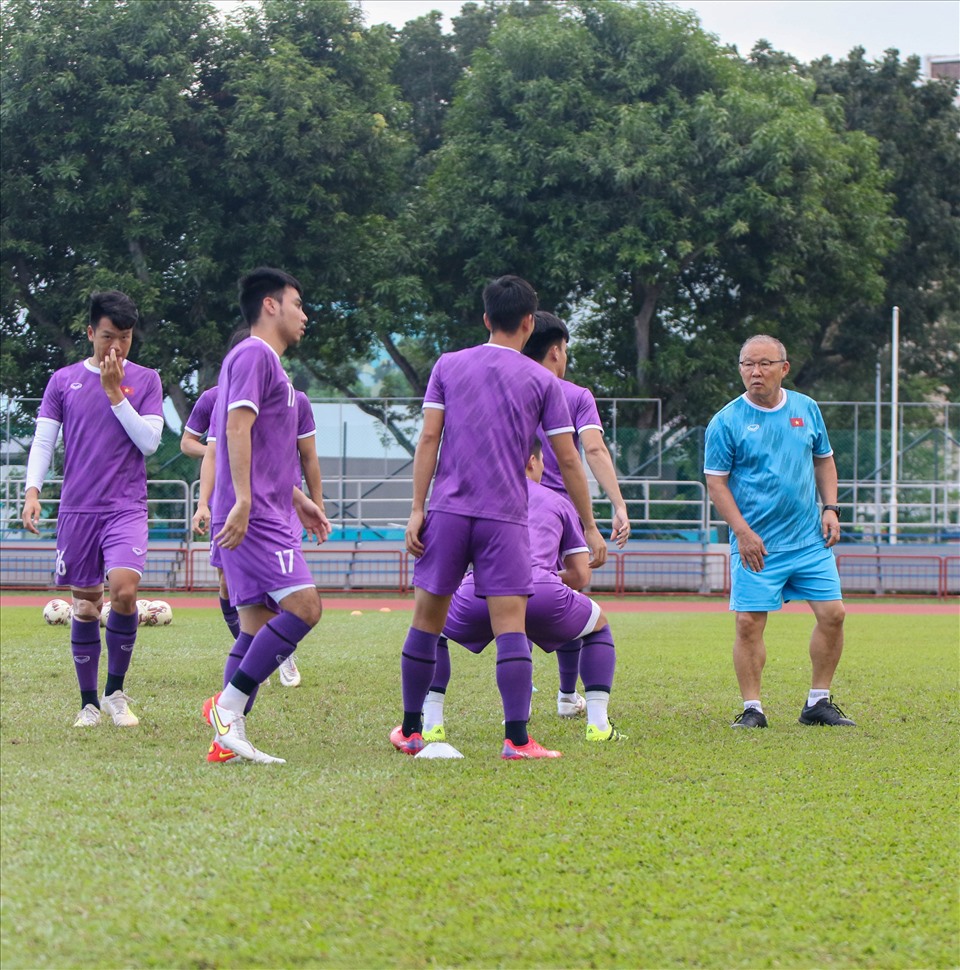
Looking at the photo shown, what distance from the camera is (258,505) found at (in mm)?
Result: 5914

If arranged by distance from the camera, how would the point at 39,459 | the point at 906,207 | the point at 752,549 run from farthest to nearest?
the point at 906,207
the point at 39,459
the point at 752,549

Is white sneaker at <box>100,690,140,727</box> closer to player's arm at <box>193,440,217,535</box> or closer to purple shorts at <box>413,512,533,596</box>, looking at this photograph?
player's arm at <box>193,440,217,535</box>

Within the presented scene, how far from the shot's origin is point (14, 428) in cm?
2434

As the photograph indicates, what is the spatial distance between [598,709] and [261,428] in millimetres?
2178

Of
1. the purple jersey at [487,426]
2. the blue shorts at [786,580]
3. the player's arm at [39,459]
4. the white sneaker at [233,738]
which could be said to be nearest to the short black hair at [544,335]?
the purple jersey at [487,426]

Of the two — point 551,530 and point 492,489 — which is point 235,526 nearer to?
point 492,489

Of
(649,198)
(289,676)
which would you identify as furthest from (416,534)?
(649,198)

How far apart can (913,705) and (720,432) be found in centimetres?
214

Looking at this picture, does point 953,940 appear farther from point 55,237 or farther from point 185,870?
point 55,237

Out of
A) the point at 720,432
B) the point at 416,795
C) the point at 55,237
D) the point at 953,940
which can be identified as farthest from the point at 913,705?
the point at 55,237

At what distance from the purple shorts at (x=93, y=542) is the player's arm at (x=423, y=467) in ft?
6.05

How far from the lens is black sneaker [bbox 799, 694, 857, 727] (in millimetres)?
7301

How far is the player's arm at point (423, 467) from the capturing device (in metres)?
6.03

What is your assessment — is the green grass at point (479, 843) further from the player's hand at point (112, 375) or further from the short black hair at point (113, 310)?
the short black hair at point (113, 310)
